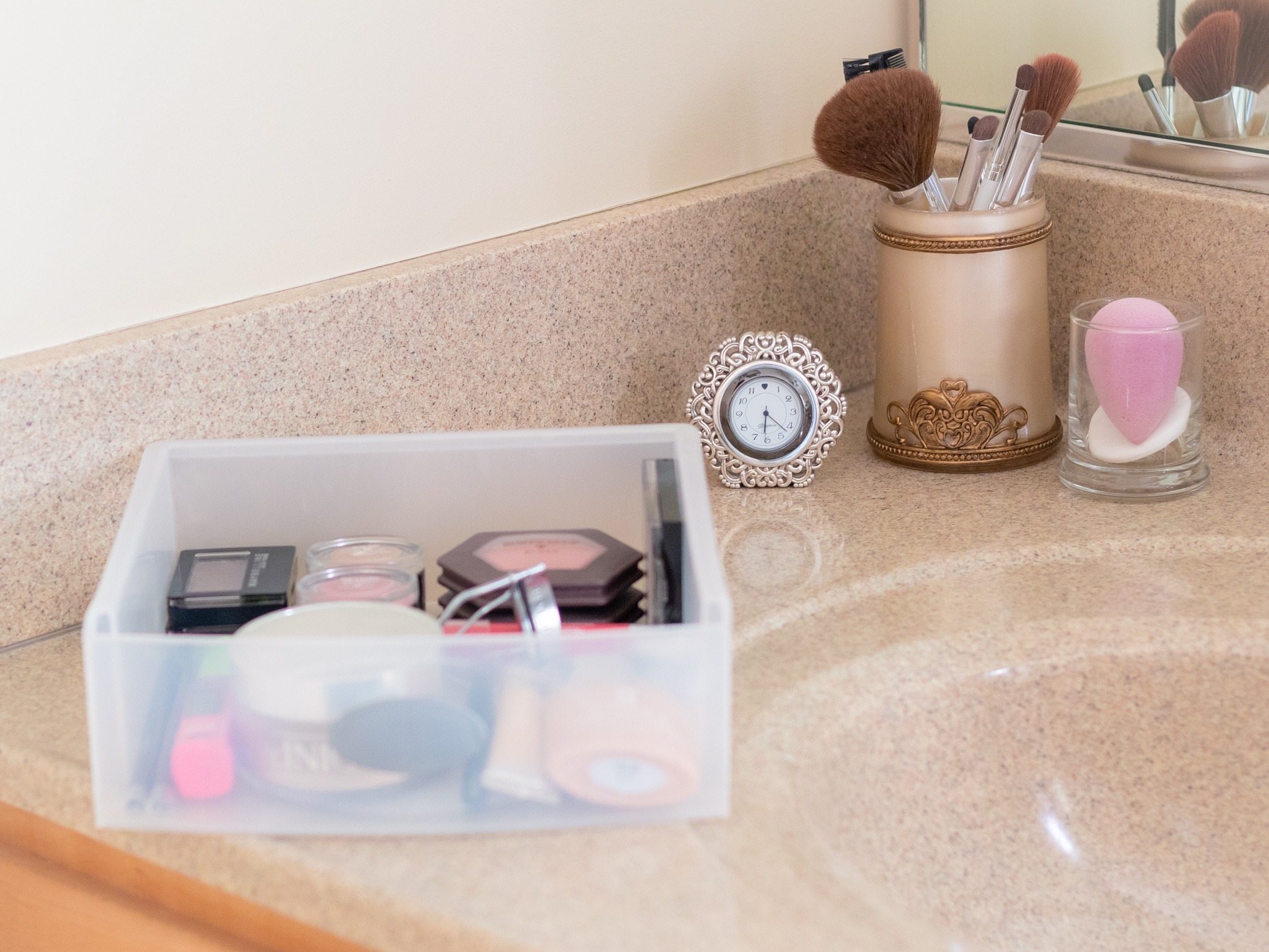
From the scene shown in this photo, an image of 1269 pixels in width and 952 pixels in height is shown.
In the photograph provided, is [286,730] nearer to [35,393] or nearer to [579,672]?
[579,672]

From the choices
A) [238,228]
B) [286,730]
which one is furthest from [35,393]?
[286,730]

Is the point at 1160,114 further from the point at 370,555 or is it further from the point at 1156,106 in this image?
the point at 370,555

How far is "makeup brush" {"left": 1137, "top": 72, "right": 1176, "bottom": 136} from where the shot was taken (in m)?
0.76

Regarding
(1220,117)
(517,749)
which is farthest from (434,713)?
(1220,117)

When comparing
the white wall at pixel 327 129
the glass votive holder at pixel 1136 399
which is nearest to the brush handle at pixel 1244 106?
the glass votive holder at pixel 1136 399

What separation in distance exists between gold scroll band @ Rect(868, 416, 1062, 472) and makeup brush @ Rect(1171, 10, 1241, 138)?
192 millimetres

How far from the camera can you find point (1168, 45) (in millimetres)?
753

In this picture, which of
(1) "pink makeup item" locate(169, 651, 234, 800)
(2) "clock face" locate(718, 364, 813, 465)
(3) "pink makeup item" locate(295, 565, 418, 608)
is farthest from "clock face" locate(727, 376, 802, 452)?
(1) "pink makeup item" locate(169, 651, 234, 800)

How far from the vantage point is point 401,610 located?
0.48m

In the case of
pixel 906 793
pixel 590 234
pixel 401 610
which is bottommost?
pixel 906 793

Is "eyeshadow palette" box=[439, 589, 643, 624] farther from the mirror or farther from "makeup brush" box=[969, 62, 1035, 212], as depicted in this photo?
the mirror

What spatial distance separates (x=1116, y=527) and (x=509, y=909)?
0.39 meters

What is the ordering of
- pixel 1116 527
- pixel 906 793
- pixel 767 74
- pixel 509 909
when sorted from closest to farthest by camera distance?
pixel 509 909, pixel 906 793, pixel 1116 527, pixel 767 74

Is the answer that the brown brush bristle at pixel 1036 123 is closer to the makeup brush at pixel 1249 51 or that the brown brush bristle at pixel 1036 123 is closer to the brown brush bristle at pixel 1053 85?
the brown brush bristle at pixel 1053 85
